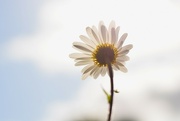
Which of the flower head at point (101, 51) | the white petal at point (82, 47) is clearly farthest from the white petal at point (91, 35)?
the white petal at point (82, 47)

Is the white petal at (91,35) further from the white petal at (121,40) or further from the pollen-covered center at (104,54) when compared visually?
the white petal at (121,40)

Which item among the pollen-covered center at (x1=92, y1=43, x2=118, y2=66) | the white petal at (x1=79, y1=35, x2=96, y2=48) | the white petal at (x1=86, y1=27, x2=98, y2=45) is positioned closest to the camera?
the pollen-covered center at (x1=92, y1=43, x2=118, y2=66)

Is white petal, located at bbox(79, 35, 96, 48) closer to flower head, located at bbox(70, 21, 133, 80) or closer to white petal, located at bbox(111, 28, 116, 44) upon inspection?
flower head, located at bbox(70, 21, 133, 80)

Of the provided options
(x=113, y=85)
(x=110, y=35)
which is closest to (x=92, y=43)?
(x=110, y=35)

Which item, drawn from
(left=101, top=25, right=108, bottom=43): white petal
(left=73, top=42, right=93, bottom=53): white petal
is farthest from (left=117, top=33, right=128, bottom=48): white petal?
(left=73, top=42, right=93, bottom=53): white petal

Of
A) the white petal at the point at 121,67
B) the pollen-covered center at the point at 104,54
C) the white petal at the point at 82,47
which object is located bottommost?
the white petal at the point at 121,67

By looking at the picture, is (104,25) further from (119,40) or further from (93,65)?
(93,65)

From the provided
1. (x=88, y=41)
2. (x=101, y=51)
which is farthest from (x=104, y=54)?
(x=88, y=41)

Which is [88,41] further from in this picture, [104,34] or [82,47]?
[104,34]

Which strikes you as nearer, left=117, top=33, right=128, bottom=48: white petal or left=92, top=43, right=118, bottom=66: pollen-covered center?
left=117, top=33, right=128, bottom=48: white petal
